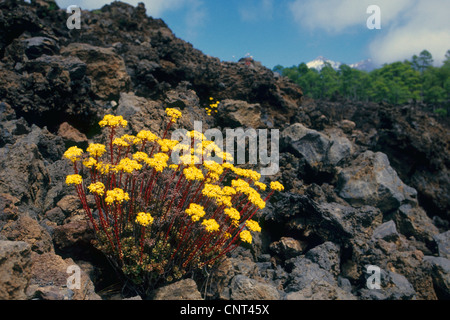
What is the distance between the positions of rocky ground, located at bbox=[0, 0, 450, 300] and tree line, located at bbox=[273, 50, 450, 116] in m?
46.3

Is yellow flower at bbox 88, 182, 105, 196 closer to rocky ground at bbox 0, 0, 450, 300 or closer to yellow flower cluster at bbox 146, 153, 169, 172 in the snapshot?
yellow flower cluster at bbox 146, 153, 169, 172

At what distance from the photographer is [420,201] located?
10.2m

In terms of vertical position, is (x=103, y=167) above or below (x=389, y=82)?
below

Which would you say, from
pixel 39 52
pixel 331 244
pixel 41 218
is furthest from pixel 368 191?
pixel 39 52

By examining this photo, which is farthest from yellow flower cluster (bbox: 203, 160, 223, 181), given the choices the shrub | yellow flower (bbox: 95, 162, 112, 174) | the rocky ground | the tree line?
the tree line

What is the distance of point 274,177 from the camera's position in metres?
7.38

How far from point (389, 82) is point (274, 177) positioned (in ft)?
218

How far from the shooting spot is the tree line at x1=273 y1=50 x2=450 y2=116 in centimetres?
5316

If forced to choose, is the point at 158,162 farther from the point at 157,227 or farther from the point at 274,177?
the point at 274,177

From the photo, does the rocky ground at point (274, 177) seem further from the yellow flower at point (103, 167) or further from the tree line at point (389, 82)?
the tree line at point (389, 82)

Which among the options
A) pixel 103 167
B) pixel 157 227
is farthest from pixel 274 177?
pixel 103 167

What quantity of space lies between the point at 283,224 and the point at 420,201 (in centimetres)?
689

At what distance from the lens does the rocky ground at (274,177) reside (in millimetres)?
4348
